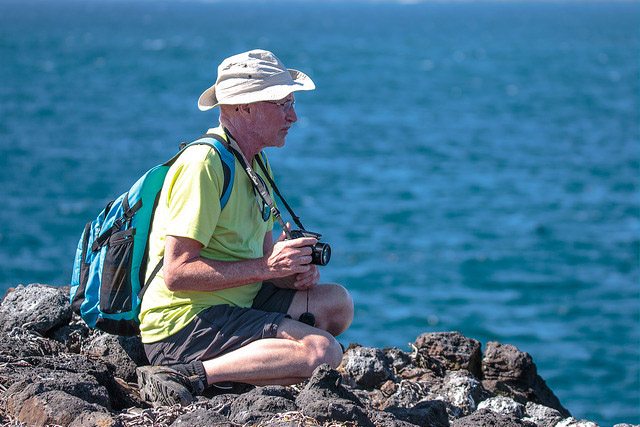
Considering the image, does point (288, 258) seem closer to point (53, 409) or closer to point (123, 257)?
point (123, 257)

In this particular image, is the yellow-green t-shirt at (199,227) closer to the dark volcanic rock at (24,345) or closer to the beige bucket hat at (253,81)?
the beige bucket hat at (253,81)

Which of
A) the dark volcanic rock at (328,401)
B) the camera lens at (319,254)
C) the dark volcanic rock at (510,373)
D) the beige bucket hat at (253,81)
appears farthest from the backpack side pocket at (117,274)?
the dark volcanic rock at (510,373)

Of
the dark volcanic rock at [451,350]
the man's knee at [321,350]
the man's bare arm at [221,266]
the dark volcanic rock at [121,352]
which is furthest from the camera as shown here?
the dark volcanic rock at [451,350]

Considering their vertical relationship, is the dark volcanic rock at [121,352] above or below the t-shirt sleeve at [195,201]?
below

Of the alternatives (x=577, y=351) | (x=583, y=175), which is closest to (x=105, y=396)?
(x=577, y=351)

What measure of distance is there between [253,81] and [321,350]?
1475 millimetres

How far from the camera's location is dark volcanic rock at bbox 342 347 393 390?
765cm

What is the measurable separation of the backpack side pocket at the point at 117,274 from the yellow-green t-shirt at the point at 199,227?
0.11 m

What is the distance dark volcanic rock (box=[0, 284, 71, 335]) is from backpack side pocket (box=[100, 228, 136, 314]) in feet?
3.54

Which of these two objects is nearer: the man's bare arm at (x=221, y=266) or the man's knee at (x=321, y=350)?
the man's bare arm at (x=221, y=266)

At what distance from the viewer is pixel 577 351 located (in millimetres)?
24312

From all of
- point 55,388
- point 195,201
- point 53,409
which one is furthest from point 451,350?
point 53,409

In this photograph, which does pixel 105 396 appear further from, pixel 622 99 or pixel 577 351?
pixel 622 99

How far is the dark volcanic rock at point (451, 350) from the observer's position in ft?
27.2
